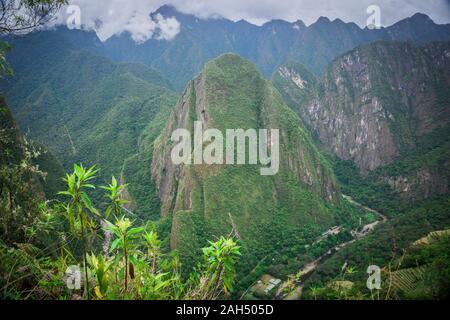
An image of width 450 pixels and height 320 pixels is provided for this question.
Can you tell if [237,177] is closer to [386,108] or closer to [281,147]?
[281,147]

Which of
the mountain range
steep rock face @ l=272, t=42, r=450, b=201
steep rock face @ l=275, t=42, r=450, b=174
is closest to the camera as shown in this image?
the mountain range

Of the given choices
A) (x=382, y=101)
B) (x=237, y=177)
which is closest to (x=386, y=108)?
(x=382, y=101)

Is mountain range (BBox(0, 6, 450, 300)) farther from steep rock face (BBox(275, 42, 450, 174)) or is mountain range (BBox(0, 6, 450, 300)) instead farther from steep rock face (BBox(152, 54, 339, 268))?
steep rock face (BBox(275, 42, 450, 174))

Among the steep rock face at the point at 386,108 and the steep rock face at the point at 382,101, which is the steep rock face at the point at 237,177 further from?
the steep rock face at the point at 382,101

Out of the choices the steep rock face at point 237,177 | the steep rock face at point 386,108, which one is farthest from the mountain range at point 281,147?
the steep rock face at point 386,108

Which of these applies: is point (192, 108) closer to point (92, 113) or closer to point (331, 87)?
point (92, 113)

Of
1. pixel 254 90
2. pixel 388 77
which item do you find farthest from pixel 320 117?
pixel 254 90

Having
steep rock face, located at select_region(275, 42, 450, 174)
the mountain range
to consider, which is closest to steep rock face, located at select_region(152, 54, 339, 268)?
the mountain range

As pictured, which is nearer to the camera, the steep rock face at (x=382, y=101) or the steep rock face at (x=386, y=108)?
the steep rock face at (x=386, y=108)
